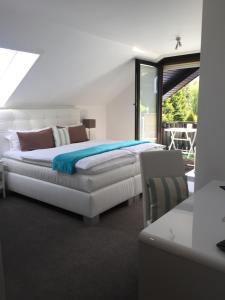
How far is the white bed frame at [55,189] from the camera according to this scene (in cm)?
292

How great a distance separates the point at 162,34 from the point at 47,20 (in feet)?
5.32

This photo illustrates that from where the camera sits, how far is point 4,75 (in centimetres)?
409

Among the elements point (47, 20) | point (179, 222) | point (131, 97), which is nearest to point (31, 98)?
point (47, 20)

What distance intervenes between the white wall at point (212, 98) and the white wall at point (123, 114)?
372cm

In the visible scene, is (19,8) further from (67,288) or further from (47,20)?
(67,288)

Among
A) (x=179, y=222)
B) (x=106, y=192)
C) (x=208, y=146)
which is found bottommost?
(x=106, y=192)

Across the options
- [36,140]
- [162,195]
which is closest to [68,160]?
[36,140]

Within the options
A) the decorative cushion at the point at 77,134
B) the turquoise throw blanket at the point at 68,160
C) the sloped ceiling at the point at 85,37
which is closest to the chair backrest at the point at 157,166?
the turquoise throw blanket at the point at 68,160

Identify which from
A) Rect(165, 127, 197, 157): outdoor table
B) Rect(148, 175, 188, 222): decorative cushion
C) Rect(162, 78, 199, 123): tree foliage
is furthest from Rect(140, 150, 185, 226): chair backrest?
Rect(162, 78, 199, 123): tree foliage

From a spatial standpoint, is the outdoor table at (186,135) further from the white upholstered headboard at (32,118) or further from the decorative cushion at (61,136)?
the decorative cushion at (61,136)

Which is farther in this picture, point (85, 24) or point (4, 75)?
point (4, 75)

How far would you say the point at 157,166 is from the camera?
6.87 feet

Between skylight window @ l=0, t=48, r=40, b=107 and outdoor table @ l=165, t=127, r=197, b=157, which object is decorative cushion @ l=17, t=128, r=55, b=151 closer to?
skylight window @ l=0, t=48, r=40, b=107

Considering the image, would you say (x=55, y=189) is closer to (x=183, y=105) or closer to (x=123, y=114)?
(x=123, y=114)
